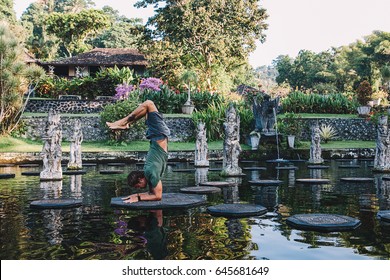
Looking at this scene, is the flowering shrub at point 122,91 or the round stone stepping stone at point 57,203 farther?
the flowering shrub at point 122,91

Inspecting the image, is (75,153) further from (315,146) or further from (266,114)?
(266,114)

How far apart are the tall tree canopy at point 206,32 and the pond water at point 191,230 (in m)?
29.3

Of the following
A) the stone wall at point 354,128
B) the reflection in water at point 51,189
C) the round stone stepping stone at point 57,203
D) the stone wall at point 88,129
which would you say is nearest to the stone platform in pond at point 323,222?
the round stone stepping stone at point 57,203

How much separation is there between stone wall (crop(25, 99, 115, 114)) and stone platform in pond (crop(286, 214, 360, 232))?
2384 centimetres

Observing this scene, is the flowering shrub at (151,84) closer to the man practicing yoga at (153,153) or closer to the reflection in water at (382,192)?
the reflection in water at (382,192)

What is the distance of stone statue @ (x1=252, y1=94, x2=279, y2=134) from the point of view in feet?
70.3

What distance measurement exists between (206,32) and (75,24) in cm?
1832

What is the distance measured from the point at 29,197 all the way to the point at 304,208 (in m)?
4.75

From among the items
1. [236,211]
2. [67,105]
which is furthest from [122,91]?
[236,211]

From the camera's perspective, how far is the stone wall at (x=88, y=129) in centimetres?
2317

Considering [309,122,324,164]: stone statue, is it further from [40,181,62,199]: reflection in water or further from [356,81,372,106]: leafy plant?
[356,81,372,106]: leafy plant

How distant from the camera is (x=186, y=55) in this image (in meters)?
39.3

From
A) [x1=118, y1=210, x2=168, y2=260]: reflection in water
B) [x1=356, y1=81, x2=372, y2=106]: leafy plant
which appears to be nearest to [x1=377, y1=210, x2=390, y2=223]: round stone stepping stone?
[x1=118, y1=210, x2=168, y2=260]: reflection in water
